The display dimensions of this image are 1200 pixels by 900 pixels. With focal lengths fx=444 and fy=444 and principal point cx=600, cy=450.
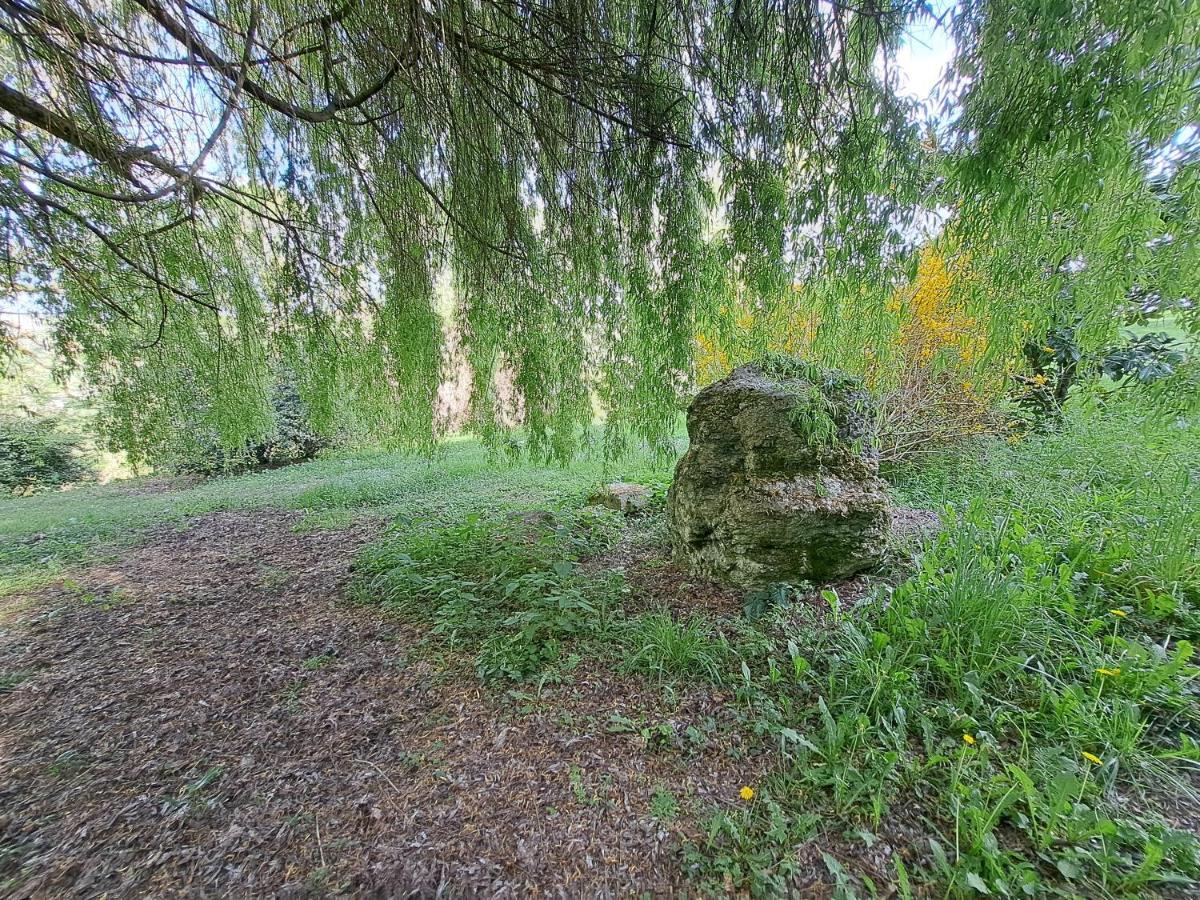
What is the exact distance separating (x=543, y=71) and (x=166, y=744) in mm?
3349

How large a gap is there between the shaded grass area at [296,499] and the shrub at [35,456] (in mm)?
1108

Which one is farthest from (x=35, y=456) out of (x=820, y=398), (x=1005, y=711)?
(x=1005, y=711)

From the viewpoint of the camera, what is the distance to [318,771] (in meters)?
1.61

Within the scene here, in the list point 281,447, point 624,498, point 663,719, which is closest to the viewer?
point 663,719

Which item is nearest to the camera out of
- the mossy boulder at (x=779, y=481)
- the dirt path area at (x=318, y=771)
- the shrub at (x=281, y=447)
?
the dirt path area at (x=318, y=771)

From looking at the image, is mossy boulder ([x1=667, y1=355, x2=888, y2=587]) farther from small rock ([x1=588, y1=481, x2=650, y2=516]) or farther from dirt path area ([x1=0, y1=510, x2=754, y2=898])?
small rock ([x1=588, y1=481, x2=650, y2=516])

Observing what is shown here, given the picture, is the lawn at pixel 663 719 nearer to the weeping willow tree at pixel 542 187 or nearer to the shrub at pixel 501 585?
the shrub at pixel 501 585

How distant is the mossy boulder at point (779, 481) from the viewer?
2.42 metres

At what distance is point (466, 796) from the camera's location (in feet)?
4.89

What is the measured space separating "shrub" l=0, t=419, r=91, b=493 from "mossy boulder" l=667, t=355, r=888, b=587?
11.8 metres

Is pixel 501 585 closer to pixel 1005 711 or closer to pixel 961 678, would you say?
pixel 961 678

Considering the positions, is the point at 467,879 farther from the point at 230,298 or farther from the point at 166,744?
the point at 230,298

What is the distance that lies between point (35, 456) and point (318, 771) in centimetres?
1158

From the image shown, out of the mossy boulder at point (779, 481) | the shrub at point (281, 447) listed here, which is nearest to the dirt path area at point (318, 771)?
the mossy boulder at point (779, 481)
